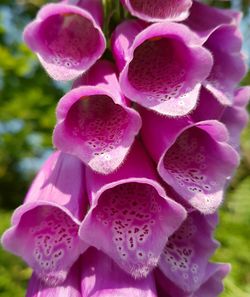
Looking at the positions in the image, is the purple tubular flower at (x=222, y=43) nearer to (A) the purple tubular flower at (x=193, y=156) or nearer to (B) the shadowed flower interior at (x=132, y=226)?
(A) the purple tubular flower at (x=193, y=156)

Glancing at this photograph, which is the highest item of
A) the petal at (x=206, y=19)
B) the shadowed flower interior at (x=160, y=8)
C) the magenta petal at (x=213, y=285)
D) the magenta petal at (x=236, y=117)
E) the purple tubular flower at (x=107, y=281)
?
the shadowed flower interior at (x=160, y=8)

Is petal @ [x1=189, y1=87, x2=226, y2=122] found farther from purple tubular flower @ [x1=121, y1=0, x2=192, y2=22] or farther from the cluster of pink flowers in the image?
purple tubular flower @ [x1=121, y1=0, x2=192, y2=22]

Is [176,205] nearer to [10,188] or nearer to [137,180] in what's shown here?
[137,180]

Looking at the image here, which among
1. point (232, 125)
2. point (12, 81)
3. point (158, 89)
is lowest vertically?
point (12, 81)

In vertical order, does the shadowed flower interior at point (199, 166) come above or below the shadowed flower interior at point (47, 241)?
above

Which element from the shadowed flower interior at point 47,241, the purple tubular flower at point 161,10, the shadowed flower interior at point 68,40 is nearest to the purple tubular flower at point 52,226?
the shadowed flower interior at point 47,241

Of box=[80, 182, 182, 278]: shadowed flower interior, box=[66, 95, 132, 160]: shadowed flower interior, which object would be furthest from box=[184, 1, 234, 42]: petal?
box=[80, 182, 182, 278]: shadowed flower interior

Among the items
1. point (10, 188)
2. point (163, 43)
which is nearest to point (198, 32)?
point (163, 43)
